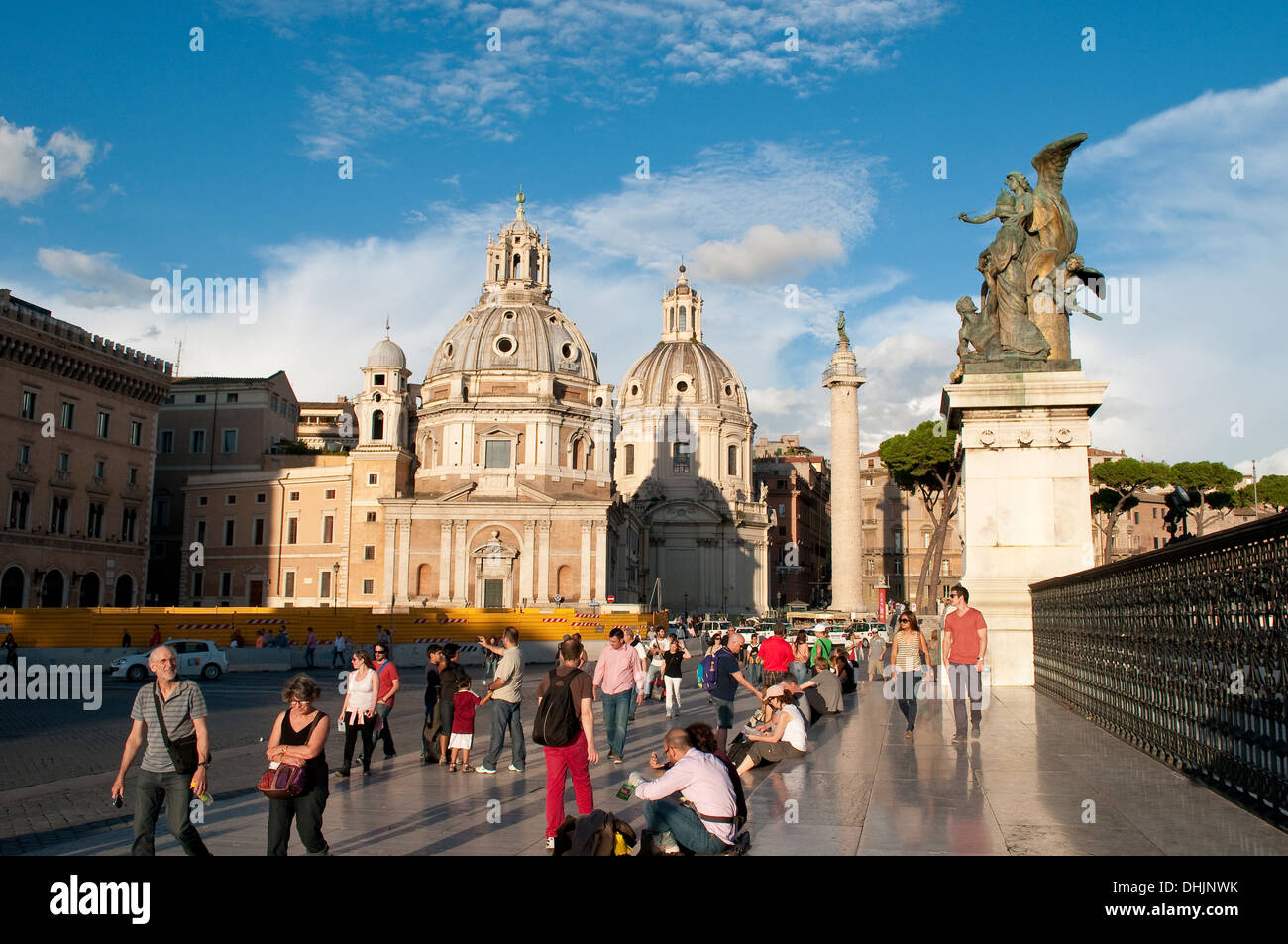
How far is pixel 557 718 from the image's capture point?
27.6ft

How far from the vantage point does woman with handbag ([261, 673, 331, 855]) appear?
6.88 meters

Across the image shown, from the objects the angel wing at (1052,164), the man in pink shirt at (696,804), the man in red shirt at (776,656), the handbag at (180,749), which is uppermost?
the angel wing at (1052,164)

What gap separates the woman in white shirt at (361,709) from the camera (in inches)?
458

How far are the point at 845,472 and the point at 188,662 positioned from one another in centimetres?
4199

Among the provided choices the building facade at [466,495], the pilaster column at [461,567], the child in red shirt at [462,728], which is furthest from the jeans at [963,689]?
the pilaster column at [461,567]

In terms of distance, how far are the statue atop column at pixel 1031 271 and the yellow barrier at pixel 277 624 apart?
27313mm

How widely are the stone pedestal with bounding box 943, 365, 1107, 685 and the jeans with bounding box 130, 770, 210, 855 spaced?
9356 mm

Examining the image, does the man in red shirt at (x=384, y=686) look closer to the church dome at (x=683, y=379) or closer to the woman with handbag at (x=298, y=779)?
the woman with handbag at (x=298, y=779)

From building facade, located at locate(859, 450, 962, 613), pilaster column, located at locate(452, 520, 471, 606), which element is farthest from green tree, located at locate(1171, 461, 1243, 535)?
pilaster column, located at locate(452, 520, 471, 606)

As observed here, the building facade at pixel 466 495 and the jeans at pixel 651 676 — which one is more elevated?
the building facade at pixel 466 495

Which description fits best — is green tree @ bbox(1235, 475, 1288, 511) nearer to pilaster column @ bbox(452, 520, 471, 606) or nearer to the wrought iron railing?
pilaster column @ bbox(452, 520, 471, 606)

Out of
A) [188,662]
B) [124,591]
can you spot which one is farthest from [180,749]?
[124,591]

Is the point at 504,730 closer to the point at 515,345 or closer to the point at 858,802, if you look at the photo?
the point at 858,802
